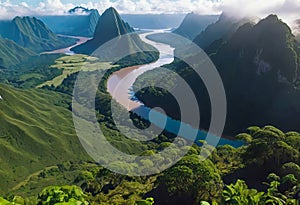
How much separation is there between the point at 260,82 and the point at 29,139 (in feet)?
177

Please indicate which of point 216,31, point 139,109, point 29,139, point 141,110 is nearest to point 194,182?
point 29,139

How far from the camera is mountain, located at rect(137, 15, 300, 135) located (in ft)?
245

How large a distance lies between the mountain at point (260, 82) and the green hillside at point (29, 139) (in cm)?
2576

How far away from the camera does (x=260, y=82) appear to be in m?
82.9

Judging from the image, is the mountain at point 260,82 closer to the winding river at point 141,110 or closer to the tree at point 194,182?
the winding river at point 141,110

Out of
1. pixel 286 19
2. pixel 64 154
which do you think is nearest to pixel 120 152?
pixel 64 154

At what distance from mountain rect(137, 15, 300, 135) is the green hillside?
84.5ft

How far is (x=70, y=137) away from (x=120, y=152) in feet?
47.2

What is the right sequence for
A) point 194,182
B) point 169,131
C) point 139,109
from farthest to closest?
point 139,109 → point 169,131 → point 194,182

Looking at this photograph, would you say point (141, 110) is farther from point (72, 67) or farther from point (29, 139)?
point (72, 67)

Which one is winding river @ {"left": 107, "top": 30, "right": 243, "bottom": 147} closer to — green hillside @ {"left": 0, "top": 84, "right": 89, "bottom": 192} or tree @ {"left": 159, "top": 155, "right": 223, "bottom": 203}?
green hillside @ {"left": 0, "top": 84, "right": 89, "bottom": 192}

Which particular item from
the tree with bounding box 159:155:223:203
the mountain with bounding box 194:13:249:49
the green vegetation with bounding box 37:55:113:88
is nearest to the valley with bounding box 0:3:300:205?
the tree with bounding box 159:155:223:203

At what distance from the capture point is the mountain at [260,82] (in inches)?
2940

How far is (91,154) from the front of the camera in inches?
2997
